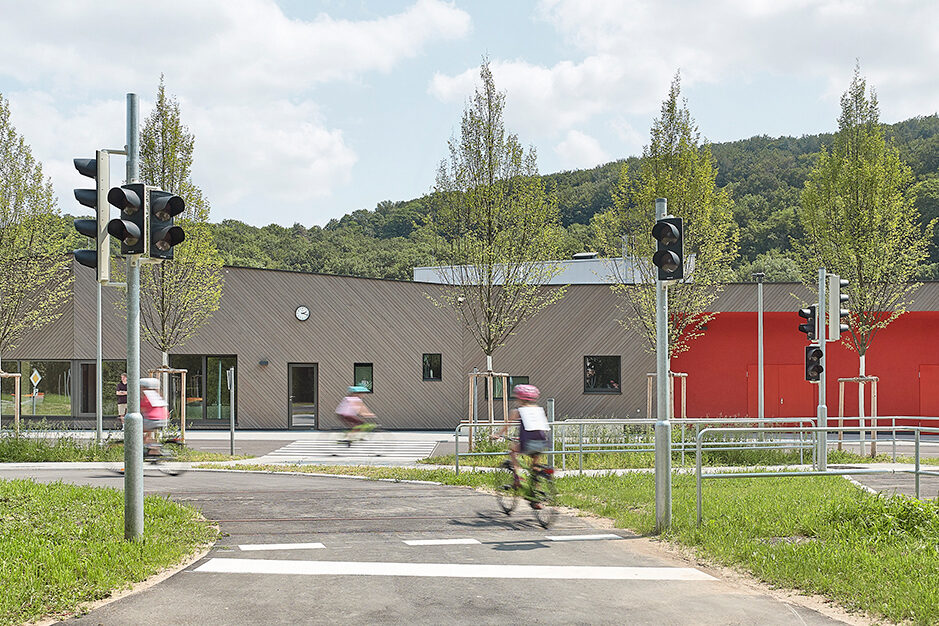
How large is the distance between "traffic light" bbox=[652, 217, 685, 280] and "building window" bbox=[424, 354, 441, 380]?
22.6 meters

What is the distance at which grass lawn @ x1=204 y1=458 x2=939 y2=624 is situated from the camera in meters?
7.09

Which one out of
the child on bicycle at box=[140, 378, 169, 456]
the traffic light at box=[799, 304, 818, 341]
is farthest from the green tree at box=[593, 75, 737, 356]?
the child on bicycle at box=[140, 378, 169, 456]

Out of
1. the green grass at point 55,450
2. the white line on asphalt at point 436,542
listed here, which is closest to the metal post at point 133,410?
the white line on asphalt at point 436,542

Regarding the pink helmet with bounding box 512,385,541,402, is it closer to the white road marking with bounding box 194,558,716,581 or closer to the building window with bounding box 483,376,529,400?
the white road marking with bounding box 194,558,716,581

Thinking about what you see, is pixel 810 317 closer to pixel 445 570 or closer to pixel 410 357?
pixel 445 570

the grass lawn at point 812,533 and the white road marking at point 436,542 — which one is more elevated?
the grass lawn at point 812,533

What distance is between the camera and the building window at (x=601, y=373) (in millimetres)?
32781

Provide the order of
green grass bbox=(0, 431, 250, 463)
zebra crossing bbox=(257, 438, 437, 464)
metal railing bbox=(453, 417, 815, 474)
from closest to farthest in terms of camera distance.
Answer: metal railing bbox=(453, 417, 815, 474) → green grass bbox=(0, 431, 250, 463) → zebra crossing bbox=(257, 438, 437, 464)

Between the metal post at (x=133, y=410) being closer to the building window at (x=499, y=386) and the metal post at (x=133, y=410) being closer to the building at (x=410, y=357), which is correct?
the building window at (x=499, y=386)

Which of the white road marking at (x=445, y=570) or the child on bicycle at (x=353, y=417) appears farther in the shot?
the child on bicycle at (x=353, y=417)

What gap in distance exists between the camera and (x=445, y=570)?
8109mm

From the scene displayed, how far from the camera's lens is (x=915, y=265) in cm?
2589

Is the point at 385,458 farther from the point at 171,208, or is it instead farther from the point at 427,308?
the point at 171,208

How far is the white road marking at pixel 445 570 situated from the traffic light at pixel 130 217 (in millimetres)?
3020
